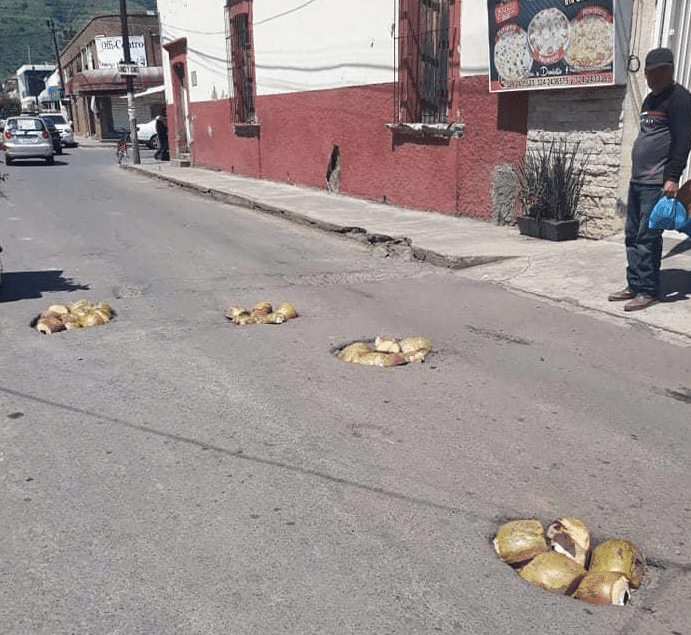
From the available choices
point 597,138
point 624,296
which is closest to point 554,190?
point 597,138

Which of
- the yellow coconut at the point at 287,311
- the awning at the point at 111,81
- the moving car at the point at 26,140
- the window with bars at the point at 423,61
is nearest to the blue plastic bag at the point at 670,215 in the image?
the yellow coconut at the point at 287,311

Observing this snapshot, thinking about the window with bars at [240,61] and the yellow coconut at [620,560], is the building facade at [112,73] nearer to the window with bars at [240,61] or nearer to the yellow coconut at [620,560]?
the window with bars at [240,61]

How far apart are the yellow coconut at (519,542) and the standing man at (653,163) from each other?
3.84m

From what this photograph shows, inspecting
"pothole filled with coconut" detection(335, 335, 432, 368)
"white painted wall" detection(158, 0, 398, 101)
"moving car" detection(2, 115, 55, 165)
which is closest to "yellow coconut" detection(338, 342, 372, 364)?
"pothole filled with coconut" detection(335, 335, 432, 368)

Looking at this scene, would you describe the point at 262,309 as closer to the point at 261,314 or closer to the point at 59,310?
the point at 261,314

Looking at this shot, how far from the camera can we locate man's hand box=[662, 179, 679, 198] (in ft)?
18.9

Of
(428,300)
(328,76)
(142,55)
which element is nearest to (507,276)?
(428,300)

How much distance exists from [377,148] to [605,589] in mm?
11388

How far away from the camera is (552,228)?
29.5ft

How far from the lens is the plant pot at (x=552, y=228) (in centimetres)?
895

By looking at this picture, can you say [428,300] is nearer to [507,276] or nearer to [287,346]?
[507,276]

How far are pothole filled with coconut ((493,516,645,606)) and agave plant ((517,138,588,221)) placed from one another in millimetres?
6666

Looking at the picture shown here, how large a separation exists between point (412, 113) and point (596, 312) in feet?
22.5

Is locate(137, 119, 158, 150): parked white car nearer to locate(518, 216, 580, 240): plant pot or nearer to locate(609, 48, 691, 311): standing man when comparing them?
locate(518, 216, 580, 240): plant pot
